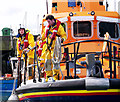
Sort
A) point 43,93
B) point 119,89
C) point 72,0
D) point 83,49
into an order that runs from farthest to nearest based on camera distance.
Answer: point 72,0 < point 83,49 < point 43,93 < point 119,89

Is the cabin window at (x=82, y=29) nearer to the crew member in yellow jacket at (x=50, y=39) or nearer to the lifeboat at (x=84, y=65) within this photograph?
the lifeboat at (x=84, y=65)

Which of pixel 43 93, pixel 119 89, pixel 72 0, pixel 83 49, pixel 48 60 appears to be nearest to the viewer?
pixel 119 89

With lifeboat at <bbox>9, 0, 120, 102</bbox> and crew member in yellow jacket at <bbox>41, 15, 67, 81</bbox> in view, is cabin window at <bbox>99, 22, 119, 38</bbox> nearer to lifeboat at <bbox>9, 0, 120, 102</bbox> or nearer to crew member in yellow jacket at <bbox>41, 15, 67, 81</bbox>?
lifeboat at <bbox>9, 0, 120, 102</bbox>

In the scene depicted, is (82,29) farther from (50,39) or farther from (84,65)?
(50,39)

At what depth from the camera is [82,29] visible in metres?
6.50

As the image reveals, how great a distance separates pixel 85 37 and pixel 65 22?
2.10 ft

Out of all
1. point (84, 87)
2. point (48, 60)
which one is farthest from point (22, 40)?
point (84, 87)

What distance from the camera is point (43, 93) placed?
4.27m

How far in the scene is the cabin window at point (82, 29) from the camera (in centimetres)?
648

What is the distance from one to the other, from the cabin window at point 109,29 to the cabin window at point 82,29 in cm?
31

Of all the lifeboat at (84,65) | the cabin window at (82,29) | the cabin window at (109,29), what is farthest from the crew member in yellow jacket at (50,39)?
the cabin window at (109,29)

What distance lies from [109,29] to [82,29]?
710mm

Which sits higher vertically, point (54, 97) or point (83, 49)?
point (83, 49)

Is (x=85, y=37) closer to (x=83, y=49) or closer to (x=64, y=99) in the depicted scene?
(x=83, y=49)
